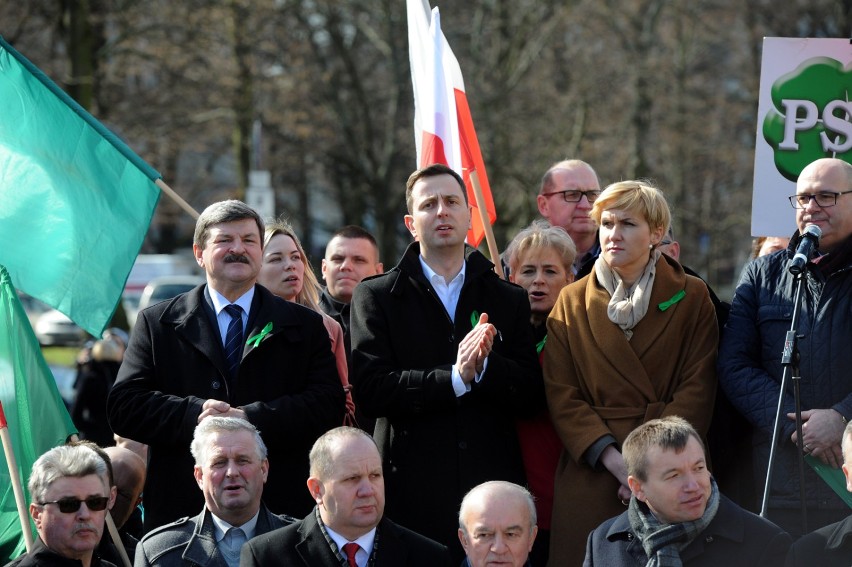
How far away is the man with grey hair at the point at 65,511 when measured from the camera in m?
5.45

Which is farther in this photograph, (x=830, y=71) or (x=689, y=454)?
(x=830, y=71)

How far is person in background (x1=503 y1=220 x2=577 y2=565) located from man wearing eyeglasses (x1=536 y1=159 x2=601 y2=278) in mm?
440

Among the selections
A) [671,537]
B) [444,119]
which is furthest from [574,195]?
[671,537]

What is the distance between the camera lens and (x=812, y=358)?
5586mm

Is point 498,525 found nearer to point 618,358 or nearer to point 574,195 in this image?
point 618,358

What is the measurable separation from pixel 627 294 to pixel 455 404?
34.4 inches

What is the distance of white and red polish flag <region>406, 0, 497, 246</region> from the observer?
24.8 ft

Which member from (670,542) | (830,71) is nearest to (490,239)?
(830,71)

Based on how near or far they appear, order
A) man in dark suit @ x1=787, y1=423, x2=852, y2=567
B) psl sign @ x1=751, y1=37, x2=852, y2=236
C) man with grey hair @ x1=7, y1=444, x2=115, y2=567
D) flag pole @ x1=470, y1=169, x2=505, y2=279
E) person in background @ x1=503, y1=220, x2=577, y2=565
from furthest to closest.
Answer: flag pole @ x1=470, y1=169, x2=505, y2=279
psl sign @ x1=751, y1=37, x2=852, y2=236
person in background @ x1=503, y1=220, x2=577, y2=565
man with grey hair @ x1=7, y1=444, x2=115, y2=567
man in dark suit @ x1=787, y1=423, x2=852, y2=567

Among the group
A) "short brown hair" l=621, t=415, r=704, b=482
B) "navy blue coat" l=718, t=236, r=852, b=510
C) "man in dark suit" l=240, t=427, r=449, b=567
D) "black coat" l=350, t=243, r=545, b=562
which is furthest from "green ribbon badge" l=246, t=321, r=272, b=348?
"navy blue coat" l=718, t=236, r=852, b=510

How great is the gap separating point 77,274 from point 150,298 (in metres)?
23.9

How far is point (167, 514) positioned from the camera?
586 cm

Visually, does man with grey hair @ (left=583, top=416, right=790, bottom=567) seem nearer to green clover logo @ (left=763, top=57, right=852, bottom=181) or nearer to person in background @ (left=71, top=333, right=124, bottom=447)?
green clover logo @ (left=763, top=57, right=852, bottom=181)

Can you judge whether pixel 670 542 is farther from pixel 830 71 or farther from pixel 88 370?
pixel 88 370
